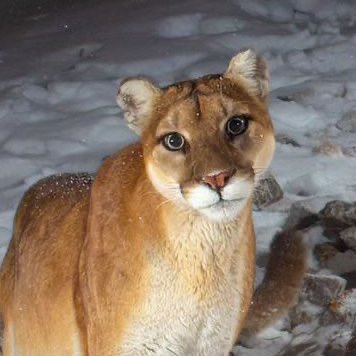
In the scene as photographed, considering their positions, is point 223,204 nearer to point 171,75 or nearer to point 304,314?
point 304,314

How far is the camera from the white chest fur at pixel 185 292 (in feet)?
13.2

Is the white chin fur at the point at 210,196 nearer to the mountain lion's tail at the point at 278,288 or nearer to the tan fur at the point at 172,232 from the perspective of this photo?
the tan fur at the point at 172,232

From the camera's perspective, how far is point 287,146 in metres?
7.16

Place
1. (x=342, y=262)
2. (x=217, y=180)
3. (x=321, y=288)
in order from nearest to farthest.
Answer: (x=217, y=180)
(x=321, y=288)
(x=342, y=262)

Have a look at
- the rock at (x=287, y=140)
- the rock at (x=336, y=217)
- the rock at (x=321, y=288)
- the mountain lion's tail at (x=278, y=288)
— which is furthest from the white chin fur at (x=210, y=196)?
the rock at (x=287, y=140)

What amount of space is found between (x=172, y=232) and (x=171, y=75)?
477cm

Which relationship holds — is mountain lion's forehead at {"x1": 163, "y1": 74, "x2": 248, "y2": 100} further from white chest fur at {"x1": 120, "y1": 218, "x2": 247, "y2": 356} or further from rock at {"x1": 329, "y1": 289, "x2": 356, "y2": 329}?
rock at {"x1": 329, "y1": 289, "x2": 356, "y2": 329}

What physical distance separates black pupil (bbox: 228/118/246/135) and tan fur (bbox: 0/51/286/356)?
25mm

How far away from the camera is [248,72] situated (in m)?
4.18

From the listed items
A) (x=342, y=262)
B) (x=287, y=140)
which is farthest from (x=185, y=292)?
(x=287, y=140)

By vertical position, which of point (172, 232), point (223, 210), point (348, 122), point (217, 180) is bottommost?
point (348, 122)

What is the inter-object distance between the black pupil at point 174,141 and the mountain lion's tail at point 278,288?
4.47 ft

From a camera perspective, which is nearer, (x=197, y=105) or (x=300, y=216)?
(x=197, y=105)

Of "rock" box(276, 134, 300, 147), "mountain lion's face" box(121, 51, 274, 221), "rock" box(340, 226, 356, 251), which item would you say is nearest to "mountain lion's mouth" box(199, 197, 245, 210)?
"mountain lion's face" box(121, 51, 274, 221)
